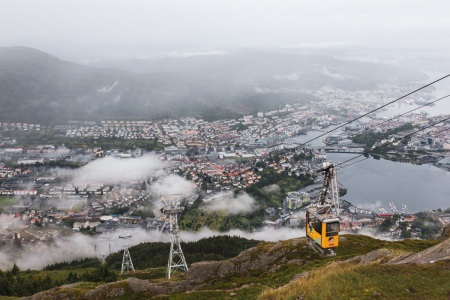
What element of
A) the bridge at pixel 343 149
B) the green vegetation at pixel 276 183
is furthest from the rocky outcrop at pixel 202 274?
the bridge at pixel 343 149

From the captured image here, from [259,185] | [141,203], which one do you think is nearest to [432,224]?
[259,185]

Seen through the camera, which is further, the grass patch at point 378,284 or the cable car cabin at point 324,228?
the cable car cabin at point 324,228

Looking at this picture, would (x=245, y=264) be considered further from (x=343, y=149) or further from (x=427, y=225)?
(x=343, y=149)

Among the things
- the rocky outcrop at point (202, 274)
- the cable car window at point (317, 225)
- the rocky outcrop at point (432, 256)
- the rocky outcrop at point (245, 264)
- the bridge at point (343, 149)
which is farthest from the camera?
the bridge at point (343, 149)

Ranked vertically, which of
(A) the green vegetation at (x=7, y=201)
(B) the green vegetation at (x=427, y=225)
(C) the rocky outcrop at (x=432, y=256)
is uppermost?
(C) the rocky outcrop at (x=432, y=256)

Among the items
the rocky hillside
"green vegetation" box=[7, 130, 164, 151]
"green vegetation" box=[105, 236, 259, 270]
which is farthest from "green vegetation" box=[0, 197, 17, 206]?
the rocky hillside

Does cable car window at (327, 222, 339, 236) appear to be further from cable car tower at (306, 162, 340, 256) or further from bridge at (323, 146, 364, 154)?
bridge at (323, 146, 364, 154)

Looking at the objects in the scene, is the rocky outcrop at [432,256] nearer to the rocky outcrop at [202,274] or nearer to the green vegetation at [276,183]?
the rocky outcrop at [202,274]
